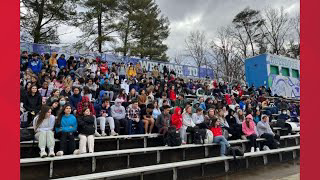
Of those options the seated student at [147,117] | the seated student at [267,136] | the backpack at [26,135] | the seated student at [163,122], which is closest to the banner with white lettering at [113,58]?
the seated student at [147,117]

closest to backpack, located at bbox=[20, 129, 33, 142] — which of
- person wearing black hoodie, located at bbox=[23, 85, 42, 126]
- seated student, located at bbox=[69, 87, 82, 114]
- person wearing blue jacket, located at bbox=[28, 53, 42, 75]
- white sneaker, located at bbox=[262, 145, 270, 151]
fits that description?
person wearing black hoodie, located at bbox=[23, 85, 42, 126]

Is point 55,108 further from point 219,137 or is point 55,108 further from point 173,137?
point 219,137

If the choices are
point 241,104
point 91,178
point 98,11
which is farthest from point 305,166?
point 98,11

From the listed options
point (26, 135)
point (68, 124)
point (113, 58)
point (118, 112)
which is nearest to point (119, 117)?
point (118, 112)

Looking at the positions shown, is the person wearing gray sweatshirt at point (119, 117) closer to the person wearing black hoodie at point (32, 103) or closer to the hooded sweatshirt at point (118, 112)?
the hooded sweatshirt at point (118, 112)

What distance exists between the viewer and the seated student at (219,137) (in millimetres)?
7980

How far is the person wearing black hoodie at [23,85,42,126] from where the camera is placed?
6.80m

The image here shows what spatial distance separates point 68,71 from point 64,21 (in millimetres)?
13464

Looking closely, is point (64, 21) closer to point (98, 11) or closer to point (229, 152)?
point (98, 11)

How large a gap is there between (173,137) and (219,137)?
141cm

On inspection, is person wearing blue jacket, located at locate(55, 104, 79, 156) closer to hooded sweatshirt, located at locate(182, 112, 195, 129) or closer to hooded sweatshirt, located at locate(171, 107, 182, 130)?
hooded sweatshirt, located at locate(171, 107, 182, 130)

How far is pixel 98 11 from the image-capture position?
88.3ft

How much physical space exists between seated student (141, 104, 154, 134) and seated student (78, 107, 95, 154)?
183cm

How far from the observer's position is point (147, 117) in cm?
821
